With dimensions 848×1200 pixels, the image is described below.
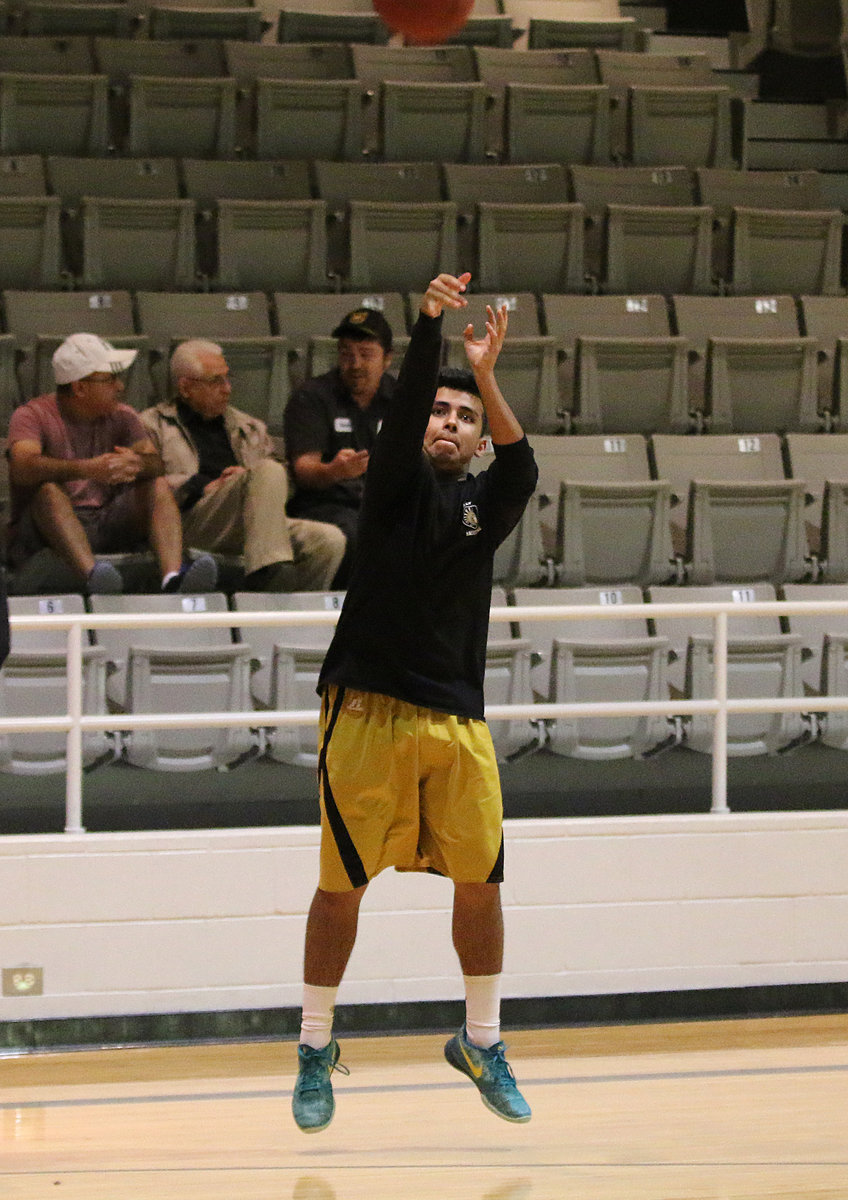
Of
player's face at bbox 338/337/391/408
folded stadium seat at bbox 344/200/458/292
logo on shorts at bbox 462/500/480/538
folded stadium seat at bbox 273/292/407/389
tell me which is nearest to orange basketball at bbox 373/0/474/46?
folded stadium seat at bbox 344/200/458/292

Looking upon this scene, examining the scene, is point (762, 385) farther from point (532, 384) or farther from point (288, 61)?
point (288, 61)

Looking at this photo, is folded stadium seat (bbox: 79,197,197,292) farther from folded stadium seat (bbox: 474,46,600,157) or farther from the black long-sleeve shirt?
the black long-sleeve shirt

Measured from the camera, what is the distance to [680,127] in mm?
6621

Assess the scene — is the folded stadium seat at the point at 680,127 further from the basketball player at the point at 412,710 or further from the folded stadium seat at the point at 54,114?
the basketball player at the point at 412,710

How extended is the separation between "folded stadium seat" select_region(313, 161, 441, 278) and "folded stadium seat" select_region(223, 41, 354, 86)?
2.80ft

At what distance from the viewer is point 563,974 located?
3492 mm

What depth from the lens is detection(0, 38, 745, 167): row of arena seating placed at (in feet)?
19.8

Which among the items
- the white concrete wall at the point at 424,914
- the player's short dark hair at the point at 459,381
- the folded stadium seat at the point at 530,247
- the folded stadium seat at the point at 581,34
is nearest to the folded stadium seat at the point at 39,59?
the folded stadium seat at the point at 530,247

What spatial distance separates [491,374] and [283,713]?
4.00 feet

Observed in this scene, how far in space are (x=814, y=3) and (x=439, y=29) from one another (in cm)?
342

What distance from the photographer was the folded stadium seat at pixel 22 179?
556 centimetres

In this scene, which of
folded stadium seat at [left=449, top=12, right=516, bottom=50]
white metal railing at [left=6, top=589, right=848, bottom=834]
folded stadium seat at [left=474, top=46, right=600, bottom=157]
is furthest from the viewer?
folded stadium seat at [left=449, top=12, right=516, bottom=50]

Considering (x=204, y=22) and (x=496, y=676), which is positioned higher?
(x=204, y=22)

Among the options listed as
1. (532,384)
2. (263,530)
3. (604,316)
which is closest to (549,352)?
(532,384)
